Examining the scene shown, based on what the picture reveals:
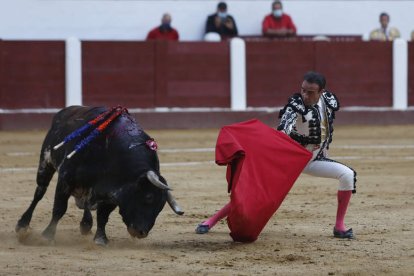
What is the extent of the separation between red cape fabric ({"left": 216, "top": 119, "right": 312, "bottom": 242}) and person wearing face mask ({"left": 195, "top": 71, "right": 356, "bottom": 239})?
0.11 meters

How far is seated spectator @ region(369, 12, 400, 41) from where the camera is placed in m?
14.5

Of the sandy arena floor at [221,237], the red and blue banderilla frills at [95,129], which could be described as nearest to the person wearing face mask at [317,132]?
the sandy arena floor at [221,237]

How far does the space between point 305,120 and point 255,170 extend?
39 centimetres

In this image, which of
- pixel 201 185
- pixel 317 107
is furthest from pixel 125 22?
pixel 317 107

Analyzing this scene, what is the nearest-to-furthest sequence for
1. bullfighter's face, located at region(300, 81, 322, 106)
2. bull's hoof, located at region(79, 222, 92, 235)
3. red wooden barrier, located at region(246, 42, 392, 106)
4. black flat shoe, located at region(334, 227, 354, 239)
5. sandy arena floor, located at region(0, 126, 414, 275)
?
sandy arena floor, located at region(0, 126, 414, 275), bullfighter's face, located at region(300, 81, 322, 106), black flat shoe, located at region(334, 227, 354, 239), bull's hoof, located at region(79, 222, 92, 235), red wooden barrier, located at region(246, 42, 392, 106)

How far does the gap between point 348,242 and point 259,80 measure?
27.7 feet

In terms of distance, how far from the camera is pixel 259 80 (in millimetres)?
13984

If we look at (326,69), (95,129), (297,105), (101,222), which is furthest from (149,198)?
(326,69)

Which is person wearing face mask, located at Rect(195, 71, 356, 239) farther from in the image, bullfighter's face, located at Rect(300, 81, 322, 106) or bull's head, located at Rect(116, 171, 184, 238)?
bull's head, located at Rect(116, 171, 184, 238)

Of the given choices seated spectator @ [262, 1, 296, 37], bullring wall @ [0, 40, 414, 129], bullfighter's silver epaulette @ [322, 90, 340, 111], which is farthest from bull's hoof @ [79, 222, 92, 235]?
seated spectator @ [262, 1, 296, 37]

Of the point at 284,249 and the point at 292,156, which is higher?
the point at 292,156

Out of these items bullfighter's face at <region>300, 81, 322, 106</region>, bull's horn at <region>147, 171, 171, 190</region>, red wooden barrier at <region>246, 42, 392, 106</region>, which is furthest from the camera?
red wooden barrier at <region>246, 42, 392, 106</region>

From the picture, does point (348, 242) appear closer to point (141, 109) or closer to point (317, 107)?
point (317, 107)

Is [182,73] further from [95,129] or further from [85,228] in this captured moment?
[95,129]
